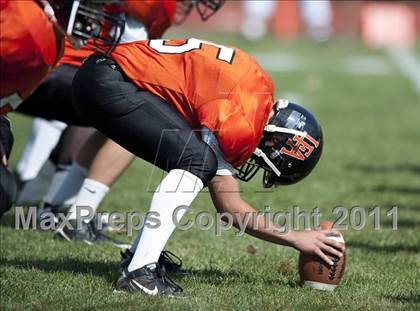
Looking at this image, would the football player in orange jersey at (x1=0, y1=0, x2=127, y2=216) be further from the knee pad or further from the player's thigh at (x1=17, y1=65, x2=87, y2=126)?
the player's thigh at (x1=17, y1=65, x2=87, y2=126)

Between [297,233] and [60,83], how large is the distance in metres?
1.96

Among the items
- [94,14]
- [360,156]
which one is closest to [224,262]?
[94,14]

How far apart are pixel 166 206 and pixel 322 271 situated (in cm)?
75

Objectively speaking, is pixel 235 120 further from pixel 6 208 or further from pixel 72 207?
pixel 72 207

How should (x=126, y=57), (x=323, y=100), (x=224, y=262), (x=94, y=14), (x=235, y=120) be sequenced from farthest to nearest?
1. (x=323, y=100)
2. (x=224, y=262)
3. (x=126, y=57)
4. (x=235, y=120)
5. (x=94, y=14)

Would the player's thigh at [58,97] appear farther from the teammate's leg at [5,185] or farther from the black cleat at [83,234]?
the teammate's leg at [5,185]

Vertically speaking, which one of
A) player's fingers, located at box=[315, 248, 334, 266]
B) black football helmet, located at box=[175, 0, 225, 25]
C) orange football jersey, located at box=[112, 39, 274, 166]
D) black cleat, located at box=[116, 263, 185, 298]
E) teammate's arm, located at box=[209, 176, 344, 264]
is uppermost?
orange football jersey, located at box=[112, 39, 274, 166]

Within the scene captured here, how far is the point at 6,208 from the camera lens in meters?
3.90

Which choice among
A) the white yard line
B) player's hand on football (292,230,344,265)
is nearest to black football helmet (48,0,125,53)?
player's hand on football (292,230,344,265)

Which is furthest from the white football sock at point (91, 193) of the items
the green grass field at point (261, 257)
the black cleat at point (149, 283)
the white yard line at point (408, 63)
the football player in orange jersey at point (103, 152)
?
the white yard line at point (408, 63)

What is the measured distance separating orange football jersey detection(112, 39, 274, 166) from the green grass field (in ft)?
2.10

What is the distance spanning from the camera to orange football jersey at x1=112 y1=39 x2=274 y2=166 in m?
3.97

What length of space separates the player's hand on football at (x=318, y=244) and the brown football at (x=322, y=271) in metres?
0.03

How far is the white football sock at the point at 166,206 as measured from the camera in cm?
402
